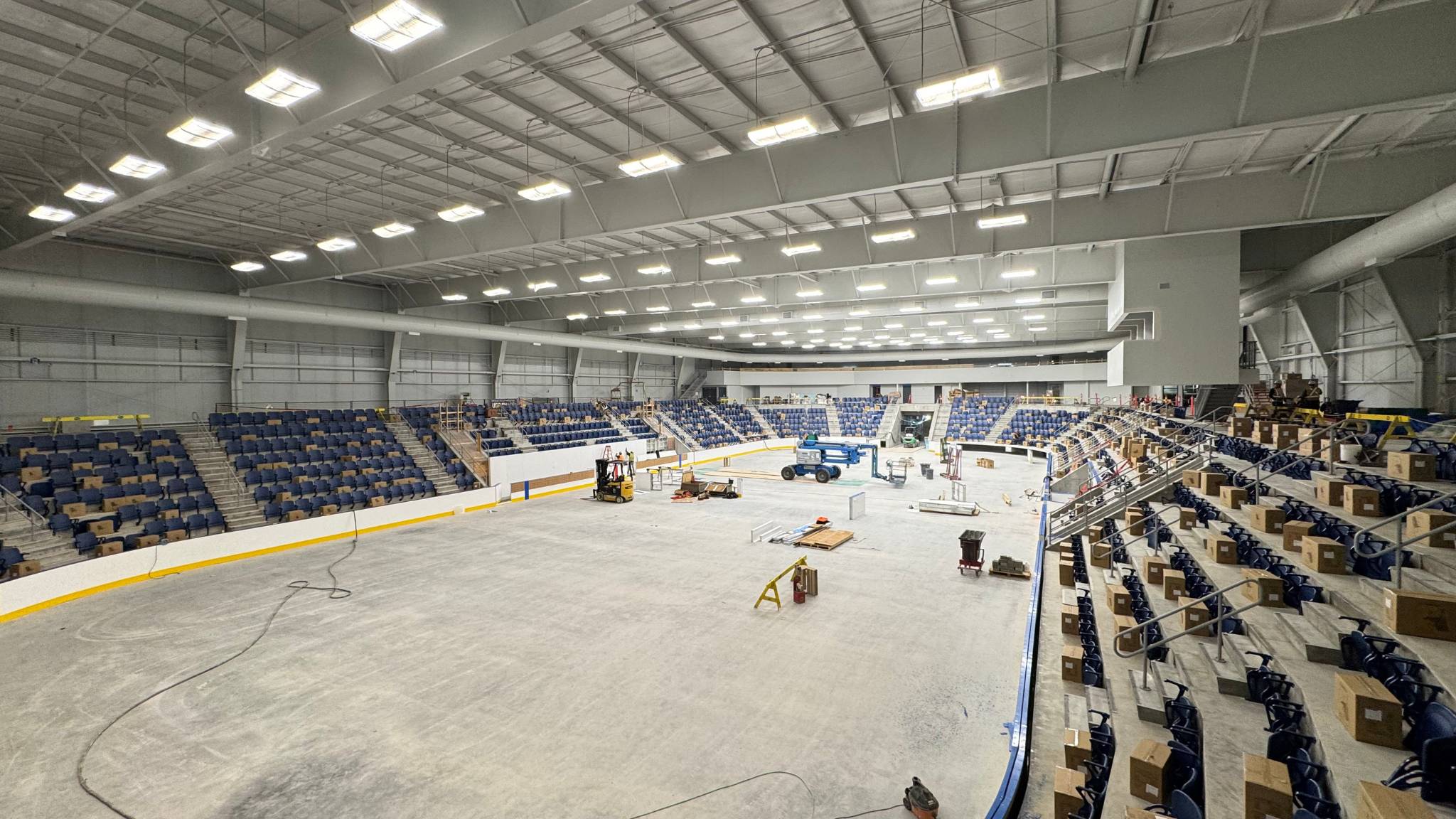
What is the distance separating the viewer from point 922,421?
47938 mm

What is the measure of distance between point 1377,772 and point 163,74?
15.9m

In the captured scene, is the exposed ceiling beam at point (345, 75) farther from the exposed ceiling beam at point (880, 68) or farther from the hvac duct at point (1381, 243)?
the hvac duct at point (1381, 243)

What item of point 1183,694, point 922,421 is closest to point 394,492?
point 1183,694

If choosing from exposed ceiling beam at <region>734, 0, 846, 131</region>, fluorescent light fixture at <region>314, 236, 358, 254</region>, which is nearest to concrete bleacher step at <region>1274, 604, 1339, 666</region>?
exposed ceiling beam at <region>734, 0, 846, 131</region>

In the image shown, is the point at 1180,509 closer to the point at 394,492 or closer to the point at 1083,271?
the point at 1083,271

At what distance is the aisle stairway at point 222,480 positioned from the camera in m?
17.5

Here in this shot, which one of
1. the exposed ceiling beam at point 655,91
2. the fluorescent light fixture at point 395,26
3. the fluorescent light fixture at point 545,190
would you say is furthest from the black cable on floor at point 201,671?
the exposed ceiling beam at point 655,91

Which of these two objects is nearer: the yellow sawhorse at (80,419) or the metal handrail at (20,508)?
the metal handrail at (20,508)

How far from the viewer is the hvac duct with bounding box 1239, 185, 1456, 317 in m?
8.45

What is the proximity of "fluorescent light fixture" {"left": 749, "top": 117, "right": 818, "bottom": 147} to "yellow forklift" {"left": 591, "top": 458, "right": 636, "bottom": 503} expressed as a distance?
19.0 metres

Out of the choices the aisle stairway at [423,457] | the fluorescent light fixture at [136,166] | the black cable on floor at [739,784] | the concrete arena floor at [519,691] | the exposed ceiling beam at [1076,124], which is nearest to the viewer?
the black cable on floor at [739,784]

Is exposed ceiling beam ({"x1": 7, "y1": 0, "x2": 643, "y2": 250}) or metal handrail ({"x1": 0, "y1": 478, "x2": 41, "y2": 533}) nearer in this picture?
exposed ceiling beam ({"x1": 7, "y1": 0, "x2": 643, "y2": 250})

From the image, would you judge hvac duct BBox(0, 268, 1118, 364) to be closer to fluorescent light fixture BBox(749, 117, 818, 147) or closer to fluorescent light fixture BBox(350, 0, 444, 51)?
fluorescent light fixture BBox(350, 0, 444, 51)

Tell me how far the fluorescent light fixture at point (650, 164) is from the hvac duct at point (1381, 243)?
11075 millimetres
